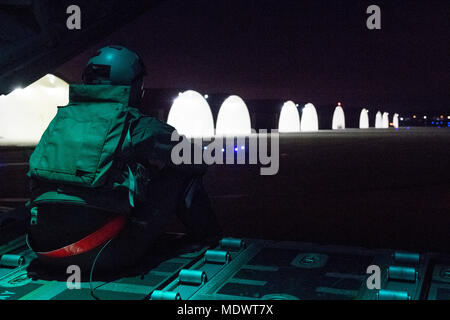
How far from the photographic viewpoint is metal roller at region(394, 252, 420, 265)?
13.4 ft

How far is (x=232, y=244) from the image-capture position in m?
4.71

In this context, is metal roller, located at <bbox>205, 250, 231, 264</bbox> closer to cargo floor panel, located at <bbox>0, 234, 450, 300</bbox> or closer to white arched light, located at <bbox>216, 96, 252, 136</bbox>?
cargo floor panel, located at <bbox>0, 234, 450, 300</bbox>

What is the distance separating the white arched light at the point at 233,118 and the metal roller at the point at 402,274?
102 ft

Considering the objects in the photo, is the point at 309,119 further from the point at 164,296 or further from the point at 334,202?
the point at 164,296

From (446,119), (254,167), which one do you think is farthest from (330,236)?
(446,119)

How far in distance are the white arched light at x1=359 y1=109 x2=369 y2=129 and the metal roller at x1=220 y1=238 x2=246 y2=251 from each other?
66.9 meters

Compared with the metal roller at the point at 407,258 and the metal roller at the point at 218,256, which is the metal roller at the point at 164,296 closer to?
the metal roller at the point at 218,256

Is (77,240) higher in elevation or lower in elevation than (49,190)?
lower

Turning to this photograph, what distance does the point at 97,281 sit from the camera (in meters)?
3.77

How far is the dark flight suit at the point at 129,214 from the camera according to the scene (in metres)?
3.66

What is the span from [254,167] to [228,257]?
30.6 ft

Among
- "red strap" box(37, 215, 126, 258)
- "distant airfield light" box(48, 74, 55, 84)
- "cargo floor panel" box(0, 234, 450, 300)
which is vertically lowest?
"cargo floor panel" box(0, 234, 450, 300)

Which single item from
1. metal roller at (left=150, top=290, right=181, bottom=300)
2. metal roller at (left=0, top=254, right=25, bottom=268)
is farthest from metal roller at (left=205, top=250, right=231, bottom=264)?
metal roller at (left=0, top=254, right=25, bottom=268)

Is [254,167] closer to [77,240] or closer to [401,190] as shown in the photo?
[401,190]
